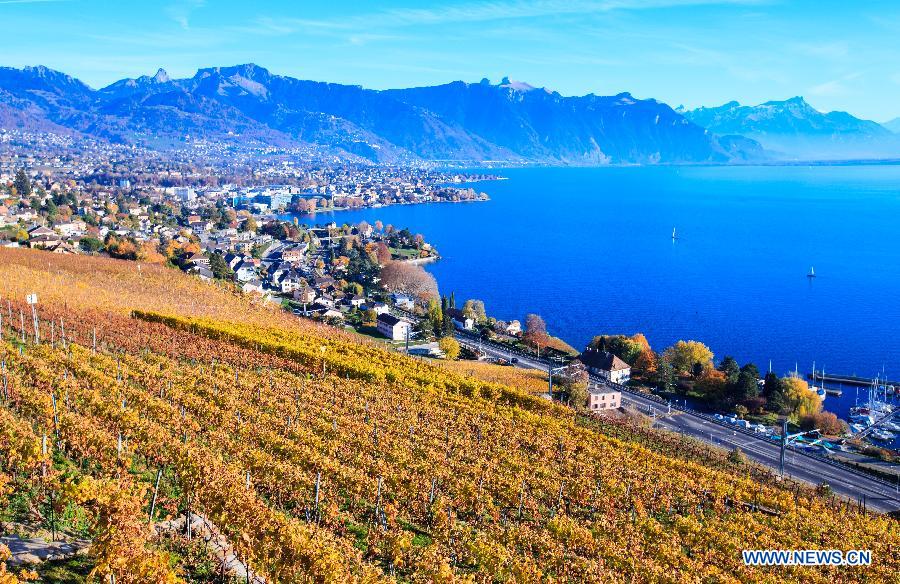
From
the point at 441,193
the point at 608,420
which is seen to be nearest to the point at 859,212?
the point at 441,193

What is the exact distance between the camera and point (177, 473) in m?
15.6

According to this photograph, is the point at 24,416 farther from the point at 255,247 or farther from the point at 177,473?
the point at 255,247

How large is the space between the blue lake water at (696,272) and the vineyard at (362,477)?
24.3 metres

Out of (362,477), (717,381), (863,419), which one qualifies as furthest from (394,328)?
(362,477)

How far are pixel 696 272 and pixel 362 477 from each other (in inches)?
2874

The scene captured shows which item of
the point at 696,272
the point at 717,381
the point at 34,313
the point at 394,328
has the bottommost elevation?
the point at 717,381

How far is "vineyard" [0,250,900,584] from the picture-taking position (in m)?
13.2

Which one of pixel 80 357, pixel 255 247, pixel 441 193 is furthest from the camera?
pixel 441 193

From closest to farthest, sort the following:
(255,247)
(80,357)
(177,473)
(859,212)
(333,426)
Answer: (177,473) → (333,426) → (80,357) → (255,247) → (859,212)

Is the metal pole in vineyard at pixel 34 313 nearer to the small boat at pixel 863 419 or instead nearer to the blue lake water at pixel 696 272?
the blue lake water at pixel 696 272

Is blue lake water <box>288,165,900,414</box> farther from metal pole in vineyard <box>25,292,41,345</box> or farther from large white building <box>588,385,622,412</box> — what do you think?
metal pole in vineyard <box>25,292,41,345</box>

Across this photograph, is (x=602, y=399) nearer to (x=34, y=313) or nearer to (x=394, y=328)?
(x=394, y=328)

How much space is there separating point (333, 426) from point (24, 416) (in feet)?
26.5

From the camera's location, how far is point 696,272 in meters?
82.0
